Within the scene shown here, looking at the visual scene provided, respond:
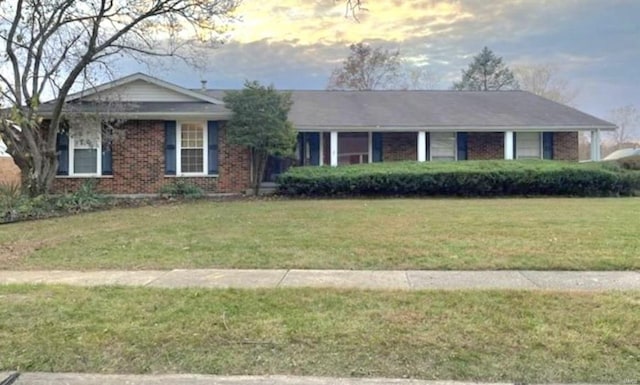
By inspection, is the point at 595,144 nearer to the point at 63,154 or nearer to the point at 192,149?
the point at 192,149

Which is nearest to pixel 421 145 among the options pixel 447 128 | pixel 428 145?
pixel 447 128

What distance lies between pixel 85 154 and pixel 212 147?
4.49 m

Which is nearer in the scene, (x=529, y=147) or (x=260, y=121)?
(x=260, y=121)

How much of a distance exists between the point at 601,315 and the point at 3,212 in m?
13.5

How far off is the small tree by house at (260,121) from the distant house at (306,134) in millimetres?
707

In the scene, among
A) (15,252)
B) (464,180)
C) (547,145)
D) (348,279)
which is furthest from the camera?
(547,145)

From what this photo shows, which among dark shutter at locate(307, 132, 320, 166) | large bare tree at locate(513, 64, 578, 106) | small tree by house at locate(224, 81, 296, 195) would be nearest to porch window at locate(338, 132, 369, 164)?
dark shutter at locate(307, 132, 320, 166)

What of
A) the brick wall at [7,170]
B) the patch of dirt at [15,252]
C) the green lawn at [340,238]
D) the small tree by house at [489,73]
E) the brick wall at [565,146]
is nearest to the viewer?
the green lawn at [340,238]

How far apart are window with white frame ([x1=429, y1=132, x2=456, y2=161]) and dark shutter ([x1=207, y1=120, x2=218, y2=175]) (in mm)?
8809

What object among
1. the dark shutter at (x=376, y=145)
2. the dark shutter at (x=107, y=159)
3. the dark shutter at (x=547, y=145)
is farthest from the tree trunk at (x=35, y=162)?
the dark shutter at (x=547, y=145)

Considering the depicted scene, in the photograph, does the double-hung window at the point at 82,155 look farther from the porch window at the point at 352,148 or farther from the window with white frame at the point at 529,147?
the window with white frame at the point at 529,147

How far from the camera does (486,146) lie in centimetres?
2119

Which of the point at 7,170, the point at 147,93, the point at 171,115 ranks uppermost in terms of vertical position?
the point at 147,93

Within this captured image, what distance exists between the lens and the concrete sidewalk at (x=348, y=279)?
5.74 metres
